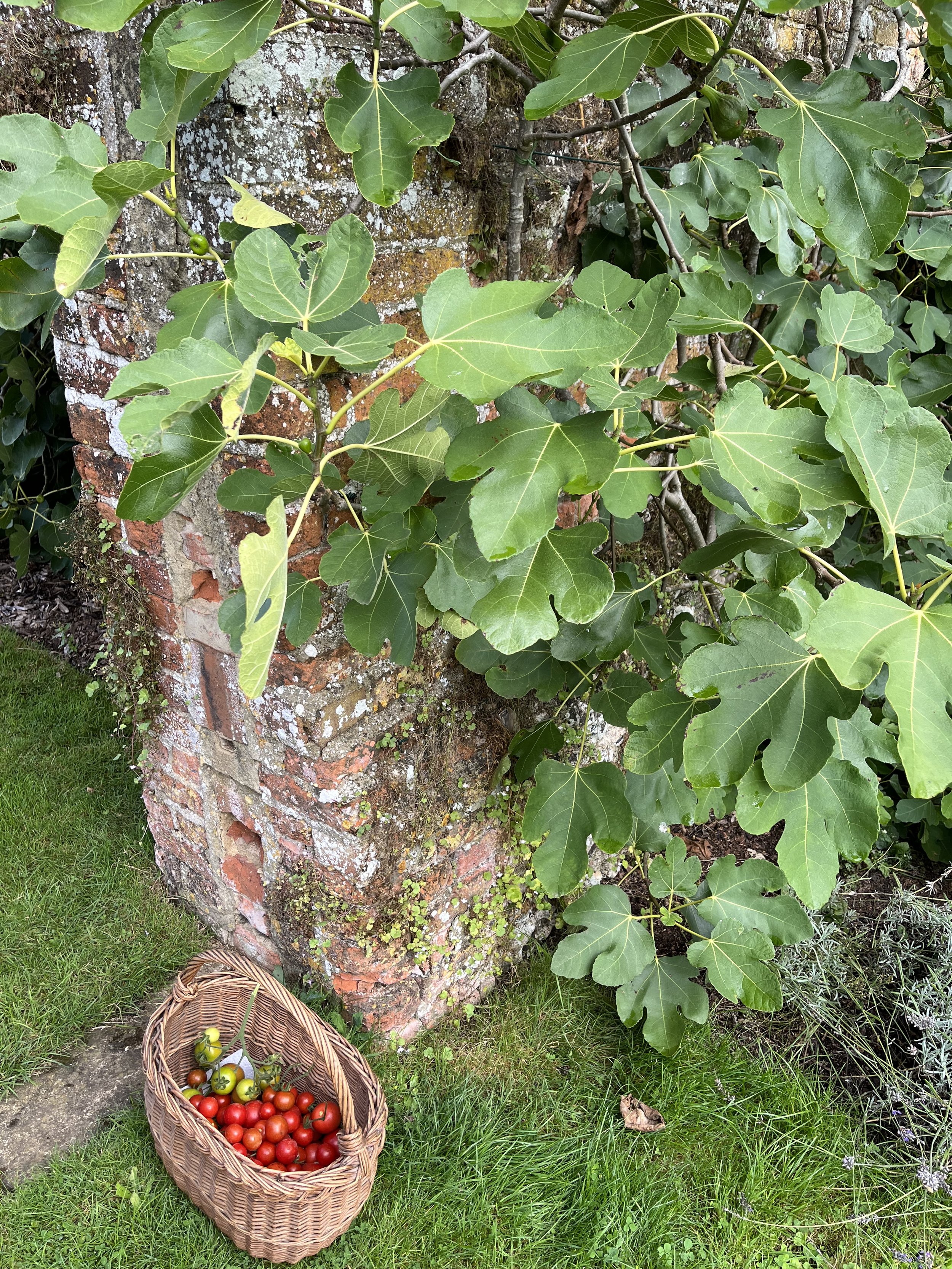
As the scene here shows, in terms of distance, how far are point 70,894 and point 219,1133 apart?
113cm

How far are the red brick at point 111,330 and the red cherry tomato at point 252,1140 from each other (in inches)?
69.4

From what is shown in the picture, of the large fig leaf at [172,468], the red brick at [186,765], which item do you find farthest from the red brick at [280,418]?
the red brick at [186,765]

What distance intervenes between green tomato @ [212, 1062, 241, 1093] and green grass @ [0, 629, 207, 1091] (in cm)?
42

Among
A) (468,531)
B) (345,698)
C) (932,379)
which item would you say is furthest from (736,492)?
(932,379)

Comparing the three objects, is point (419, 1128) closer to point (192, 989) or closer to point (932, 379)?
point (192, 989)

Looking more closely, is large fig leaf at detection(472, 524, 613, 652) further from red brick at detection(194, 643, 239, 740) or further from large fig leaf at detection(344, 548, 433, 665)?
red brick at detection(194, 643, 239, 740)

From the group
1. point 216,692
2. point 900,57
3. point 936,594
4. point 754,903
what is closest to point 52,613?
point 216,692

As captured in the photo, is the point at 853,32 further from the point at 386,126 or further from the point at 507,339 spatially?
the point at 507,339

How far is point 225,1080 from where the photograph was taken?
2.11m

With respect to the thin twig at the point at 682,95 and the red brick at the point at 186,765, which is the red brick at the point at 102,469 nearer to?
the red brick at the point at 186,765

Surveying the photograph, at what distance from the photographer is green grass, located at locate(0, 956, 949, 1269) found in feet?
6.47

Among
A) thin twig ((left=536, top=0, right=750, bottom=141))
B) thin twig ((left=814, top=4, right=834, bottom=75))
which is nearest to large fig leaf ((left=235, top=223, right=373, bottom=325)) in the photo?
thin twig ((left=536, top=0, right=750, bottom=141))

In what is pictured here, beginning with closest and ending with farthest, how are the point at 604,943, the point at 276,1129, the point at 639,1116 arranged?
the point at 276,1129 → the point at 604,943 → the point at 639,1116

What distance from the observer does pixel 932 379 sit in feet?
7.49
